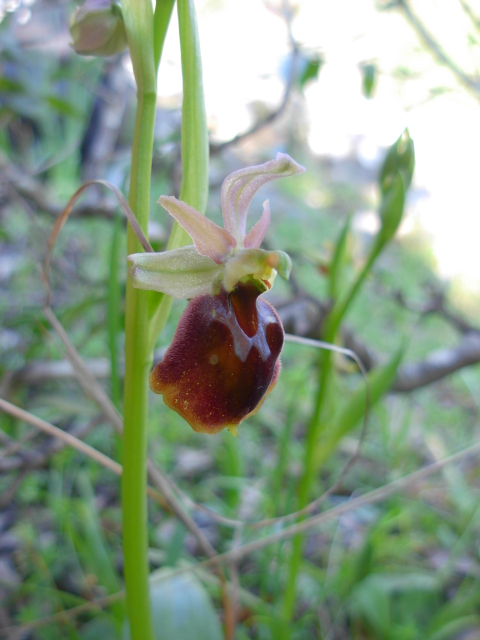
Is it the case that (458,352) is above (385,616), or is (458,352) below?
above

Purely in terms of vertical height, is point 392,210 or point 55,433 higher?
point 392,210

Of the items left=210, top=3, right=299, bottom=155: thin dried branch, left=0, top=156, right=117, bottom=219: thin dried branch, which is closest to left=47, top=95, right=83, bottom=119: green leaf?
left=0, top=156, right=117, bottom=219: thin dried branch

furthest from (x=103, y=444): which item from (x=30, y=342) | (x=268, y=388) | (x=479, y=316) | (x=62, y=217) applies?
(x=479, y=316)

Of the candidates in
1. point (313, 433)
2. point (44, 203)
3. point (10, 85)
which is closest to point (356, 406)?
point (313, 433)

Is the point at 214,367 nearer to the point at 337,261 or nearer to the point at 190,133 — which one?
the point at 190,133

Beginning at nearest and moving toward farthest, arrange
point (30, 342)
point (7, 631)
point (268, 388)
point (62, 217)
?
point (268, 388) < point (62, 217) < point (7, 631) < point (30, 342)

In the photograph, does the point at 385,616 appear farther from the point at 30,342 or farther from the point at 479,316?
the point at 479,316
